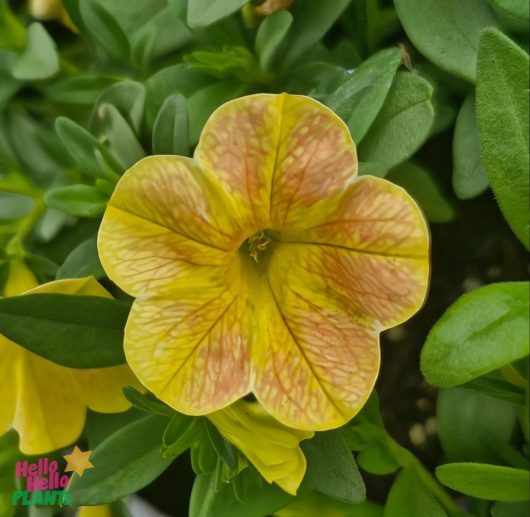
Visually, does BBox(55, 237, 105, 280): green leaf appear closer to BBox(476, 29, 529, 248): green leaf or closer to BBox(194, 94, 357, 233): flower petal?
BBox(194, 94, 357, 233): flower petal

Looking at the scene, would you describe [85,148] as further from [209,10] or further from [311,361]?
[311,361]

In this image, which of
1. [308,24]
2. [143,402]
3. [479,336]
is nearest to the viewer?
[479,336]

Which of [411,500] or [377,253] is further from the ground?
[377,253]

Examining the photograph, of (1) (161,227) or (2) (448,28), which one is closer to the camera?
(1) (161,227)

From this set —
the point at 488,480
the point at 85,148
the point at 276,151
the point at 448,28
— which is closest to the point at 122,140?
the point at 85,148

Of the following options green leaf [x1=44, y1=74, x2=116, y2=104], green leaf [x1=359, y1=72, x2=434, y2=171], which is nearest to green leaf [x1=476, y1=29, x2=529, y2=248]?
green leaf [x1=359, y1=72, x2=434, y2=171]

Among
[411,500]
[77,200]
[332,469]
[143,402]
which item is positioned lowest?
[411,500]

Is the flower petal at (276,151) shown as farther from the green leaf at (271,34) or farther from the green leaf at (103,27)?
the green leaf at (103,27)
